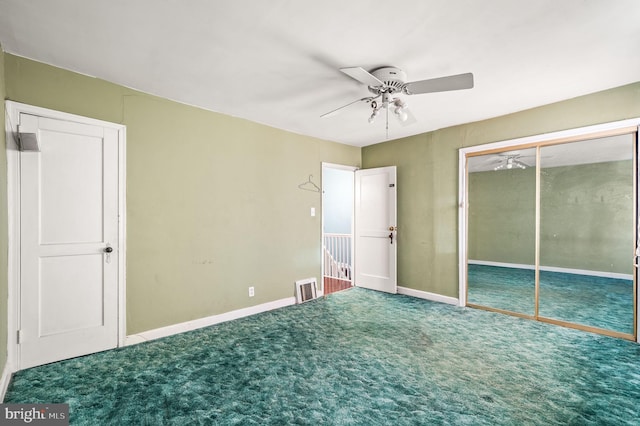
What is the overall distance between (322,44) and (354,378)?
8.44ft

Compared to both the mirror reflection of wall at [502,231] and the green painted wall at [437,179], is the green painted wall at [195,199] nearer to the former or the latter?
the green painted wall at [437,179]

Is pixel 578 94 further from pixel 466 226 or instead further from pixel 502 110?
pixel 466 226

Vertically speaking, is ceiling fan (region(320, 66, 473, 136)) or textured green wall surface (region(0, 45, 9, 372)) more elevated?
ceiling fan (region(320, 66, 473, 136))

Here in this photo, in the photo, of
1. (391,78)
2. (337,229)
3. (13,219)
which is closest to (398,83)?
(391,78)

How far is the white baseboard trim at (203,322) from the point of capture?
114 inches

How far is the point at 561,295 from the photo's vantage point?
386cm

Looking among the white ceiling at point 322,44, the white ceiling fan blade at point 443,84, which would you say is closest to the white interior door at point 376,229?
the white ceiling at point 322,44

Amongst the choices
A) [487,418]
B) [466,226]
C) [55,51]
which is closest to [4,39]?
[55,51]

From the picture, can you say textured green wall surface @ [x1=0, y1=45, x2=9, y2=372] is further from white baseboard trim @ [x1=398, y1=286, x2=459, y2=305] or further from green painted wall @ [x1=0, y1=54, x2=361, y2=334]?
white baseboard trim @ [x1=398, y1=286, x2=459, y2=305]

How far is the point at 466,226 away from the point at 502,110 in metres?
1.56

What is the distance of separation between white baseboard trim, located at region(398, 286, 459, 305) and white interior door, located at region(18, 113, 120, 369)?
386cm

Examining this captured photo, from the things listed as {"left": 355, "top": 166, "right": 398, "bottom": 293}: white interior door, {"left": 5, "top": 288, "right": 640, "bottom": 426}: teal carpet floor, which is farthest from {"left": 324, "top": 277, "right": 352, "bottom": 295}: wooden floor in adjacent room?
{"left": 5, "top": 288, "right": 640, "bottom": 426}: teal carpet floor

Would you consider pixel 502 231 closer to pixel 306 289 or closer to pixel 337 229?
pixel 306 289

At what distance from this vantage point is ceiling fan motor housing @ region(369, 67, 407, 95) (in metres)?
2.44
